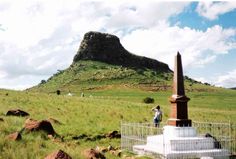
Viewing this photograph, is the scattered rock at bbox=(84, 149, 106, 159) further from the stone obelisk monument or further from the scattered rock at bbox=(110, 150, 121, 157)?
the stone obelisk monument

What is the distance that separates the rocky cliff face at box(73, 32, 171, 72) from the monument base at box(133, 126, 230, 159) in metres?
137

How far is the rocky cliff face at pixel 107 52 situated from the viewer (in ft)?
540

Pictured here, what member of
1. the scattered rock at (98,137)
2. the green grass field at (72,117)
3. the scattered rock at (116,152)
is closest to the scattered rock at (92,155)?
the green grass field at (72,117)

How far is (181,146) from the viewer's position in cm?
2273

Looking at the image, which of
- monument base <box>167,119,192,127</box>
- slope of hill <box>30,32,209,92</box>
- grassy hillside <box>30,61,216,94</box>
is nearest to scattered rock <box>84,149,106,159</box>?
monument base <box>167,119,192,127</box>

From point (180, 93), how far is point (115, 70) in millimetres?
119221

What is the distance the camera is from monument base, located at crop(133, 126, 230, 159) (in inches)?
879

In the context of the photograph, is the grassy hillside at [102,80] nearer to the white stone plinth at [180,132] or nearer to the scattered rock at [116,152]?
the scattered rock at [116,152]

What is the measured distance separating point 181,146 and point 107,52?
143418mm

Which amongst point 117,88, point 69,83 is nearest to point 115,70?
point 69,83

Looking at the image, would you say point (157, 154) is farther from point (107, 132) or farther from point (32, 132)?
point (107, 132)

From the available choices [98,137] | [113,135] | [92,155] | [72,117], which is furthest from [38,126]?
[72,117]

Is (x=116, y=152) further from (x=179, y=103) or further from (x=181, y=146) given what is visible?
(x=179, y=103)

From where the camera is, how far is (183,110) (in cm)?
2453
